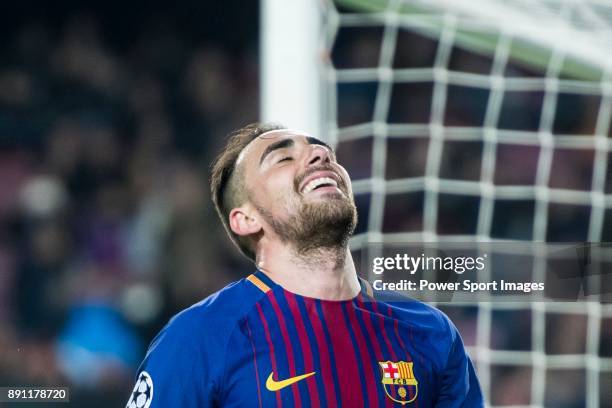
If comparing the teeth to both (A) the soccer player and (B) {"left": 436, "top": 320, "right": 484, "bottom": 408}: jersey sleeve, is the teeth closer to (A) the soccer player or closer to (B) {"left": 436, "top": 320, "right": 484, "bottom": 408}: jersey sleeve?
(A) the soccer player

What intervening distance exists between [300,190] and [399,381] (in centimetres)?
45

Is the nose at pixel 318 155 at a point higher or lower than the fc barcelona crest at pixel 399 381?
higher

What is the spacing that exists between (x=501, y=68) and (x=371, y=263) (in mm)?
1195

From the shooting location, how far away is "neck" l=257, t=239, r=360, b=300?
191 cm

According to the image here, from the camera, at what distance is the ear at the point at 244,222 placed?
200cm

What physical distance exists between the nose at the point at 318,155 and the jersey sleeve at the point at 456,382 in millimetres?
480

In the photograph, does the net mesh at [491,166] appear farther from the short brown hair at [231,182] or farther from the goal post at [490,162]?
the short brown hair at [231,182]

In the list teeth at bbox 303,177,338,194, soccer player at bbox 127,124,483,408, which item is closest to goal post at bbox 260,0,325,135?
soccer player at bbox 127,124,483,408

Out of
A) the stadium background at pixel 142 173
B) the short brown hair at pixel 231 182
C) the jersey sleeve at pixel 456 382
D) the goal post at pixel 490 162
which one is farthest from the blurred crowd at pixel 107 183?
the jersey sleeve at pixel 456 382

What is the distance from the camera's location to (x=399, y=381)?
185cm

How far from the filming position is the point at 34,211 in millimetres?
4047

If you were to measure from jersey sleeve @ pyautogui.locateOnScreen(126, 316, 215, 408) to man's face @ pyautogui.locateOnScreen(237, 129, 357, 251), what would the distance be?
1.04ft

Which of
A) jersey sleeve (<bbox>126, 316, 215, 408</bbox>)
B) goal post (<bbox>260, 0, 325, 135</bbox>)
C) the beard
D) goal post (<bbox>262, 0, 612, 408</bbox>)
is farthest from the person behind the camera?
goal post (<bbox>262, 0, 612, 408</bbox>)

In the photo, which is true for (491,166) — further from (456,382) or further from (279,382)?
(279,382)
